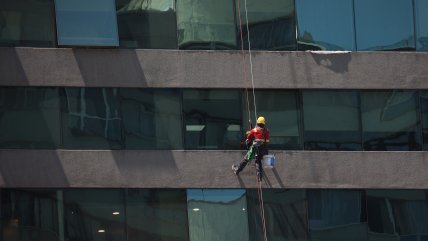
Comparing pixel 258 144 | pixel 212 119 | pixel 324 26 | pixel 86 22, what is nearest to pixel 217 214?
pixel 258 144

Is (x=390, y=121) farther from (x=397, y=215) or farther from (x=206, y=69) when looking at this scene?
(x=206, y=69)

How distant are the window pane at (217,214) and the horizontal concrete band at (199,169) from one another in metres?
0.24

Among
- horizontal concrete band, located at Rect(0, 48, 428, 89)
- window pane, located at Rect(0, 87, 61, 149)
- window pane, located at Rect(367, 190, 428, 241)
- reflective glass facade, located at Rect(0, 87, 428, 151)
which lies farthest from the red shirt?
window pane, located at Rect(0, 87, 61, 149)

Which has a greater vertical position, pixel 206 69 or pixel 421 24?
pixel 421 24

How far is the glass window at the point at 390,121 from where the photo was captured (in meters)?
32.2

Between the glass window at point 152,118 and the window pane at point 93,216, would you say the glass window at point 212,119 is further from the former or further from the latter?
the window pane at point 93,216

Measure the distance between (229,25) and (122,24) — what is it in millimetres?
2862

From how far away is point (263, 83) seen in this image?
104 ft

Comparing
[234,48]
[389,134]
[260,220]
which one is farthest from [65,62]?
[389,134]

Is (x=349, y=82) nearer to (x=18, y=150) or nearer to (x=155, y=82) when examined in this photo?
(x=155, y=82)

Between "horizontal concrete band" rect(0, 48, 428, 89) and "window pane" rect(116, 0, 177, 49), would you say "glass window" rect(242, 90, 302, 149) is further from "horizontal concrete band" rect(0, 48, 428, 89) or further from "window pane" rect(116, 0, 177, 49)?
"window pane" rect(116, 0, 177, 49)

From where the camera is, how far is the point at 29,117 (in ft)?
100

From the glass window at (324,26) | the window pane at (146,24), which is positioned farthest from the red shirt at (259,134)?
the window pane at (146,24)

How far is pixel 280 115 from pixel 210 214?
3.31 metres
